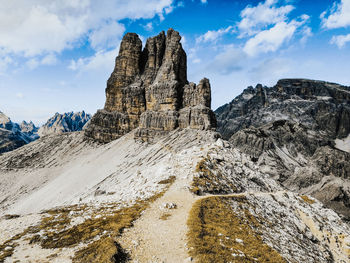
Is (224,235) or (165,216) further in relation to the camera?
(165,216)

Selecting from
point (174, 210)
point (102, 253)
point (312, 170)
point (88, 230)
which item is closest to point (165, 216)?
point (174, 210)

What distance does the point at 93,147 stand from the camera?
9250 centimetres

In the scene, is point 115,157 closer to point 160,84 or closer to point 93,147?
point 93,147

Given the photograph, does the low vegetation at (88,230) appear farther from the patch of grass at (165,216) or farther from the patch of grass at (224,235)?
the patch of grass at (224,235)

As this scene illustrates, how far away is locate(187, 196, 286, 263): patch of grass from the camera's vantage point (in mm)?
12750

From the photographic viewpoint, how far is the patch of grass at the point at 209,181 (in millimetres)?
26375

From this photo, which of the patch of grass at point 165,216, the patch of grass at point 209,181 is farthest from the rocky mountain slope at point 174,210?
the patch of grass at point 209,181

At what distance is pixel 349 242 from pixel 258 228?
682 inches

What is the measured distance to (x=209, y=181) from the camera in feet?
92.5

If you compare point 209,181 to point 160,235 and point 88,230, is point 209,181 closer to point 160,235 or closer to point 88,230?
point 160,235

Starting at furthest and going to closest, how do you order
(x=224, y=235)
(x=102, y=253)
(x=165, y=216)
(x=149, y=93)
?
(x=149, y=93) → (x=165, y=216) → (x=224, y=235) → (x=102, y=253)

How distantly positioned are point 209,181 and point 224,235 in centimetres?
1295

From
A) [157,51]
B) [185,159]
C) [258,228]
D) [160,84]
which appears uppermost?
[157,51]

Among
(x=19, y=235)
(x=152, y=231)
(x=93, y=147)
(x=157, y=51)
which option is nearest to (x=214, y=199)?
(x=152, y=231)
